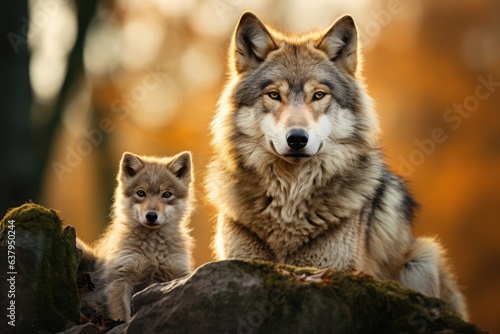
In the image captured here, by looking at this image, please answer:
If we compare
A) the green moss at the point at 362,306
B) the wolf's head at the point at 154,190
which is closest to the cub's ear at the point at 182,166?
the wolf's head at the point at 154,190

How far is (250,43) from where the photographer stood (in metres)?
6.97

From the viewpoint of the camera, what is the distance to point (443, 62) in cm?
1964

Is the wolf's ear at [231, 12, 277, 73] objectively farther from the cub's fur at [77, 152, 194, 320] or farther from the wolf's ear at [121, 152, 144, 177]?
the wolf's ear at [121, 152, 144, 177]

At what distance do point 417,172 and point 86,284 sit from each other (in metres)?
13.6

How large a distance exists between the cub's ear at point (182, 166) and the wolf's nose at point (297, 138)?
1.88 meters

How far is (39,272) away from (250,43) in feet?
9.68

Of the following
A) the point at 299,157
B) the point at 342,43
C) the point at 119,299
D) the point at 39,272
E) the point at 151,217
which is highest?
the point at 342,43

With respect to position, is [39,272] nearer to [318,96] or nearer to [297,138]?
[297,138]

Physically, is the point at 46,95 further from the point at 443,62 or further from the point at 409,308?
the point at 409,308

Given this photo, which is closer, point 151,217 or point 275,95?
point 275,95

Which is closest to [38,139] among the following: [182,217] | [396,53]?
[182,217]

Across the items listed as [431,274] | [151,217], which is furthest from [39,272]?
[431,274]

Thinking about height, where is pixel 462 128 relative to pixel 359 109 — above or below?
below

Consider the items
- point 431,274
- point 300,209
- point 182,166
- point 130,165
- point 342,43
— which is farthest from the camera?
point 182,166
